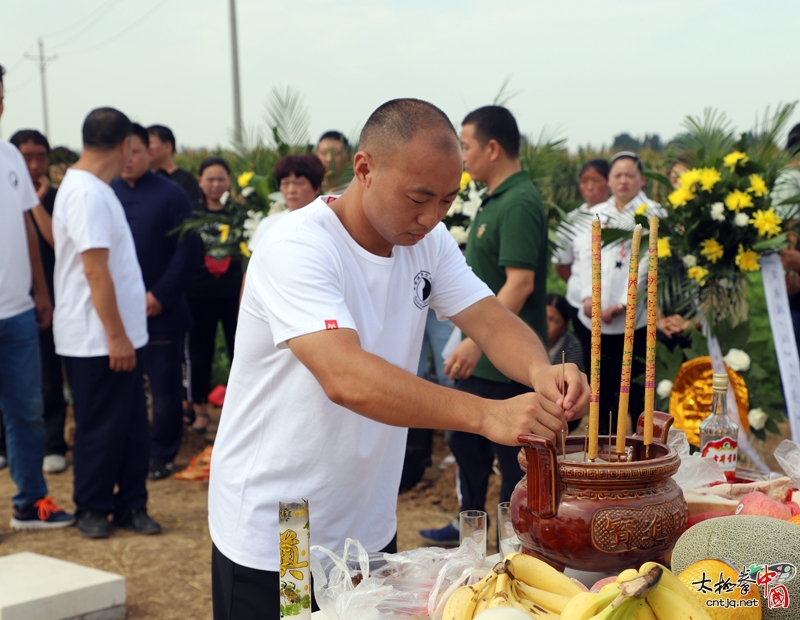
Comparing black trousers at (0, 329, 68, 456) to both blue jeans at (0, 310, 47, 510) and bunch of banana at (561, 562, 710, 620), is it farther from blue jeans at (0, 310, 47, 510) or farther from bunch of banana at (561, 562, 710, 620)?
bunch of banana at (561, 562, 710, 620)

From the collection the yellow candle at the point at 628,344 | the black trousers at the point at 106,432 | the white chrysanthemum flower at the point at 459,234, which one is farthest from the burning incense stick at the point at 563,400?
the white chrysanthemum flower at the point at 459,234

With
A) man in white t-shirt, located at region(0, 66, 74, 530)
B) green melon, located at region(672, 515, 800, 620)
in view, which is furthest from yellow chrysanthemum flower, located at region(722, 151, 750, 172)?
man in white t-shirt, located at region(0, 66, 74, 530)

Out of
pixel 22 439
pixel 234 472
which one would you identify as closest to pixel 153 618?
pixel 22 439

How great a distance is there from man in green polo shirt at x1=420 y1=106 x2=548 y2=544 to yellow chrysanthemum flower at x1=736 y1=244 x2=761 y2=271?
33.4 inches

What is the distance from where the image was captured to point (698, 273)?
3701mm

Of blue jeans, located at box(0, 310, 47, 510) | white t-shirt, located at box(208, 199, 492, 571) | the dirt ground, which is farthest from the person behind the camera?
blue jeans, located at box(0, 310, 47, 510)

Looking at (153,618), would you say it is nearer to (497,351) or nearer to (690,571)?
(497,351)

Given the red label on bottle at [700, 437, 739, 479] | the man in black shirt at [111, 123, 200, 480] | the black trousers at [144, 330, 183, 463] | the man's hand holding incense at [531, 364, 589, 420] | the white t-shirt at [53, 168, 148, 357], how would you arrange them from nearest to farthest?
the man's hand holding incense at [531, 364, 589, 420]
the red label on bottle at [700, 437, 739, 479]
the white t-shirt at [53, 168, 148, 357]
the man in black shirt at [111, 123, 200, 480]
the black trousers at [144, 330, 183, 463]

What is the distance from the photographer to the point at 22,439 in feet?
14.9

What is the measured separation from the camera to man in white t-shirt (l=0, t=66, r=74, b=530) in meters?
4.32

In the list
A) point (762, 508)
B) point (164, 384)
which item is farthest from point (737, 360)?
point (164, 384)

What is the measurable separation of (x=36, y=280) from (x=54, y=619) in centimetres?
219

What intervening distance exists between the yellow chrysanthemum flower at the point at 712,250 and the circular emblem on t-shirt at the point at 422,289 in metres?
1.97

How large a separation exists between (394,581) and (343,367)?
1.36 ft
